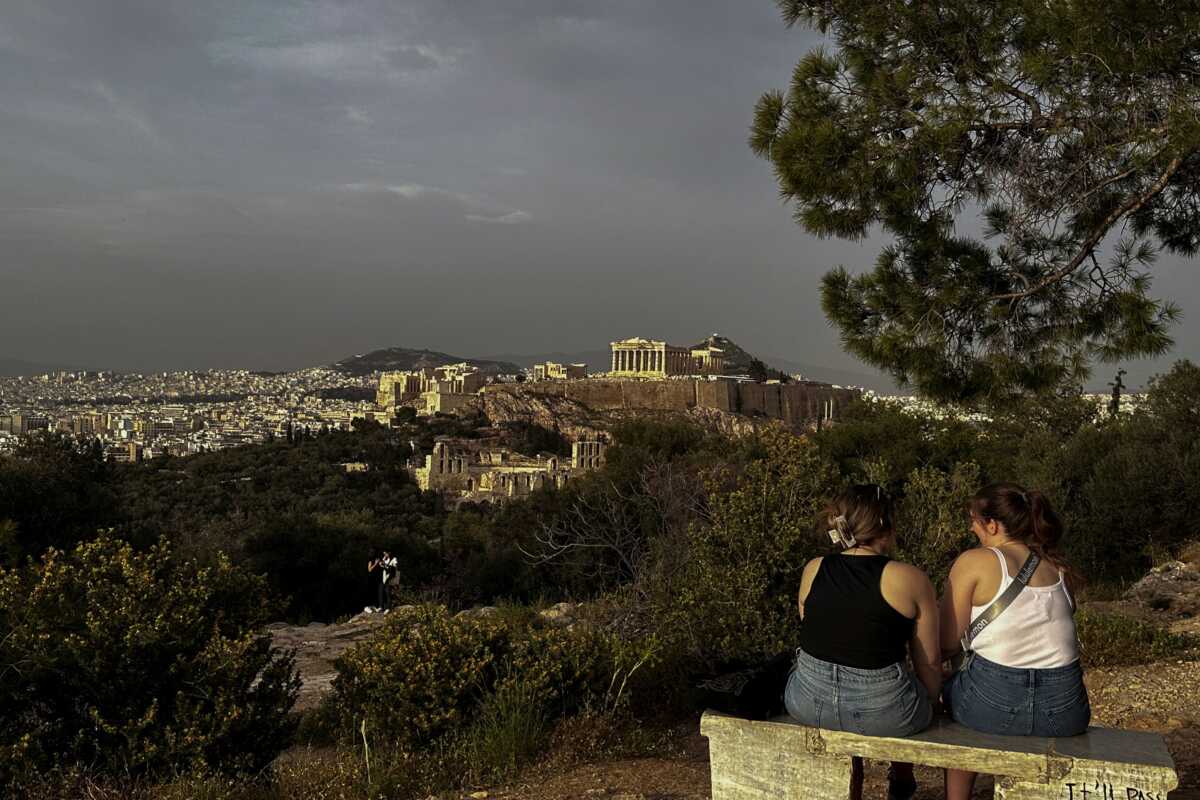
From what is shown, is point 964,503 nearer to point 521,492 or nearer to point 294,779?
point 294,779

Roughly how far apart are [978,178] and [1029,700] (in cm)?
403

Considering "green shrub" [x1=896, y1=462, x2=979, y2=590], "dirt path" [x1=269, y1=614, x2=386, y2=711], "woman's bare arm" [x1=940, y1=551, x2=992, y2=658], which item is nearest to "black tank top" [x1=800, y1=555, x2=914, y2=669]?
"woman's bare arm" [x1=940, y1=551, x2=992, y2=658]

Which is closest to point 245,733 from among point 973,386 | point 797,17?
point 973,386

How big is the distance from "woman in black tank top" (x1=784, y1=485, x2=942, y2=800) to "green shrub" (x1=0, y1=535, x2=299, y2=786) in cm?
214

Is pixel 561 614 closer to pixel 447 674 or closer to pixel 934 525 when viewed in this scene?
pixel 934 525

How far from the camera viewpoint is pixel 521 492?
3794 centimetres

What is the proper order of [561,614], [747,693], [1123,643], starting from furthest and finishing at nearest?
1. [561,614]
2. [1123,643]
3. [747,693]

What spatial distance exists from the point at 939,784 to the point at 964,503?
128 inches

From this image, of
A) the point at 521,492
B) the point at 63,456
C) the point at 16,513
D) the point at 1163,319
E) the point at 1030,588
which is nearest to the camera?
the point at 1030,588

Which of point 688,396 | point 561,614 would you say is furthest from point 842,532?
point 688,396

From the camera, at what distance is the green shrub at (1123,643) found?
5.27 m

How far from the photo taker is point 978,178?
565 centimetres

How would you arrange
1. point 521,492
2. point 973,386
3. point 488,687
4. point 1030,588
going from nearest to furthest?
point 1030,588
point 488,687
point 973,386
point 521,492

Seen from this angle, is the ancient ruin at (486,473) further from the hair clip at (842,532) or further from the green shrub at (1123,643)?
the hair clip at (842,532)
